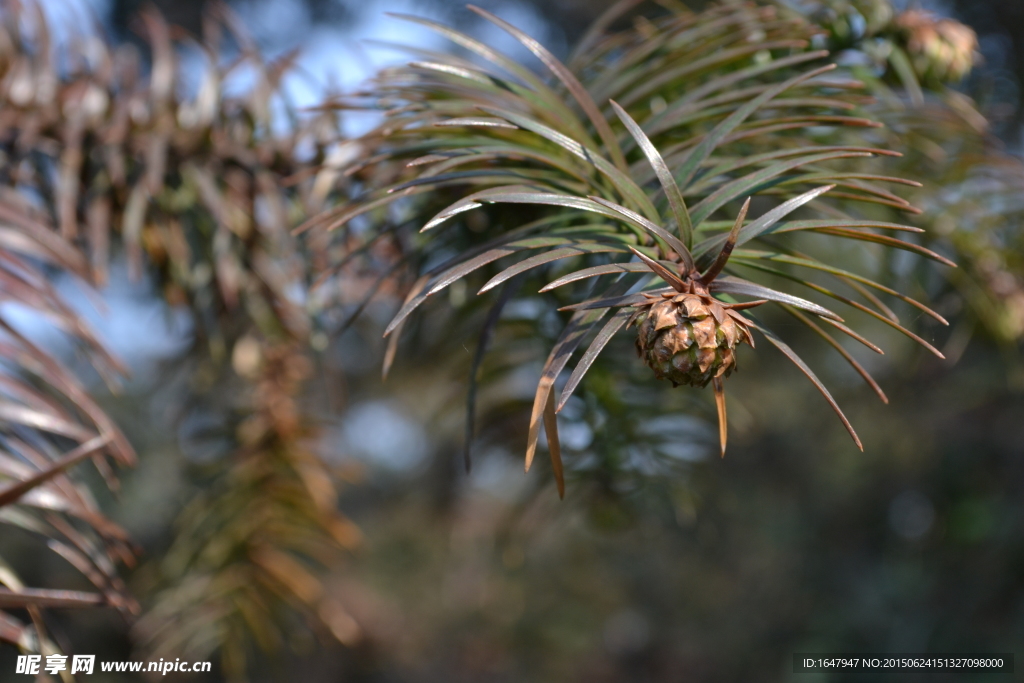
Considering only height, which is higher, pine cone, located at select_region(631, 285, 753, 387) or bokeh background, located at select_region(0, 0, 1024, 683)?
pine cone, located at select_region(631, 285, 753, 387)

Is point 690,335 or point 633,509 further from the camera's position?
point 633,509

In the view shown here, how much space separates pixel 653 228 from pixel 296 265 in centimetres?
39

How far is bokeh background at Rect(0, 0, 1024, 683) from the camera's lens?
0.68 m

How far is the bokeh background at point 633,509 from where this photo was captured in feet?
2.22

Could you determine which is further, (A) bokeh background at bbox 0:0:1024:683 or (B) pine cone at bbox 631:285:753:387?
(A) bokeh background at bbox 0:0:1024:683

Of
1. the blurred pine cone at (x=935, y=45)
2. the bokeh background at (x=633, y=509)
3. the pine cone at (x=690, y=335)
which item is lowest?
the bokeh background at (x=633, y=509)

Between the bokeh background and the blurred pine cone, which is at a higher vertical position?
the blurred pine cone

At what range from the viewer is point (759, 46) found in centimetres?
43

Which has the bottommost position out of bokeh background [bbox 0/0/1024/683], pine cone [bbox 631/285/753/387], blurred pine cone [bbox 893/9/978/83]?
bokeh background [bbox 0/0/1024/683]

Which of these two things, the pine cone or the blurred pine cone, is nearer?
the pine cone

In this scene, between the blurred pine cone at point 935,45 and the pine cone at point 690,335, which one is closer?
the pine cone at point 690,335

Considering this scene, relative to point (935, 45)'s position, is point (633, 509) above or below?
below

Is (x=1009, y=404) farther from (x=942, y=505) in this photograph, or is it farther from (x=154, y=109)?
(x=154, y=109)

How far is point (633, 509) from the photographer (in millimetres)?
602
